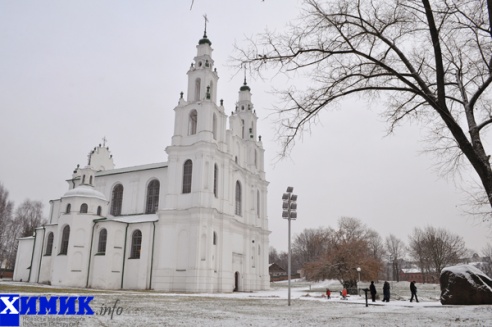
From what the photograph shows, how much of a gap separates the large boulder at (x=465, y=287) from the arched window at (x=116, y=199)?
3633 cm

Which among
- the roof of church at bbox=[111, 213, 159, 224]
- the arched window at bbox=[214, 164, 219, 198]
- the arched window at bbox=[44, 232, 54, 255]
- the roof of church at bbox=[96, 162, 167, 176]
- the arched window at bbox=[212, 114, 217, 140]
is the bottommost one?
the arched window at bbox=[44, 232, 54, 255]

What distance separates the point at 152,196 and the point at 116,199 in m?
5.45

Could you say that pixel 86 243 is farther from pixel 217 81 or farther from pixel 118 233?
pixel 217 81

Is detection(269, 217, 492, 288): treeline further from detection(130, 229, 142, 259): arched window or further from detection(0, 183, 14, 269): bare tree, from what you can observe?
detection(0, 183, 14, 269): bare tree

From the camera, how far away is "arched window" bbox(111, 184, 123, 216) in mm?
46656

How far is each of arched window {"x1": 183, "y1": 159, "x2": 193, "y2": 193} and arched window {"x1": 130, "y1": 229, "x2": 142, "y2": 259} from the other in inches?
251

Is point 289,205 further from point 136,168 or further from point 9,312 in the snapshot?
point 136,168

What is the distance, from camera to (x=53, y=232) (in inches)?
1679

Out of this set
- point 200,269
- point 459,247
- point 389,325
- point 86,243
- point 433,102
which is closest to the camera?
point 433,102

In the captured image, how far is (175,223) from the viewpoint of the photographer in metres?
38.3

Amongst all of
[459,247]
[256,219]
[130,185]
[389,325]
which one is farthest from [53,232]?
[459,247]

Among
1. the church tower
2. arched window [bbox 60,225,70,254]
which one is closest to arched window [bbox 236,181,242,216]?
the church tower

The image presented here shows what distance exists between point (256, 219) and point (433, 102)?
40.9 m

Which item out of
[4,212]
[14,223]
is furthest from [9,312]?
[14,223]
